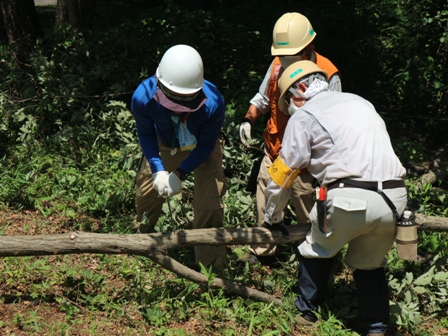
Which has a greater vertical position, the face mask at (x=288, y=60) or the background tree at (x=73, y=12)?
the face mask at (x=288, y=60)

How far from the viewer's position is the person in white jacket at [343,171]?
3.33 metres

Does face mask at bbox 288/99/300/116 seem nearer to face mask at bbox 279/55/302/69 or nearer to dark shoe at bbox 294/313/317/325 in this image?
face mask at bbox 279/55/302/69

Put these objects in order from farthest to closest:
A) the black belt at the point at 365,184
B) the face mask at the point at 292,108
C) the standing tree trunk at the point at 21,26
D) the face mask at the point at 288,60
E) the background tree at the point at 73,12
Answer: the background tree at the point at 73,12 → the standing tree trunk at the point at 21,26 → the face mask at the point at 288,60 → the face mask at the point at 292,108 → the black belt at the point at 365,184

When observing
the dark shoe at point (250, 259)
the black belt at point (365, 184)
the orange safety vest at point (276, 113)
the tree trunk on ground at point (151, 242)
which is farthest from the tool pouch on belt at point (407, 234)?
the dark shoe at point (250, 259)

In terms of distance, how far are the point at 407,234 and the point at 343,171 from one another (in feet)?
1.84

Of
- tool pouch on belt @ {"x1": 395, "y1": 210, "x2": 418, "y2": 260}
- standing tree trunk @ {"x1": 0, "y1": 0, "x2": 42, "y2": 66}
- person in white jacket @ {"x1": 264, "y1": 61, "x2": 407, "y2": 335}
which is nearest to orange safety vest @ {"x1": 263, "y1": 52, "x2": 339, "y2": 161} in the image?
person in white jacket @ {"x1": 264, "y1": 61, "x2": 407, "y2": 335}

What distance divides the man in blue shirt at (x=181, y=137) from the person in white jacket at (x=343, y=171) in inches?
22.1

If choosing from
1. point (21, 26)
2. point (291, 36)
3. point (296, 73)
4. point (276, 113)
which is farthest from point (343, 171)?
point (21, 26)

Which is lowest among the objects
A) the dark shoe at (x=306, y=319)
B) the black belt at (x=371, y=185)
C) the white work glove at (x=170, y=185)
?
the dark shoe at (x=306, y=319)

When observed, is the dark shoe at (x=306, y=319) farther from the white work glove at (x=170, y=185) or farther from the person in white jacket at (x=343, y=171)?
the white work glove at (x=170, y=185)

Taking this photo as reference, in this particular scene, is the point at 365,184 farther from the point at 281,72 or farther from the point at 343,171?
the point at 281,72

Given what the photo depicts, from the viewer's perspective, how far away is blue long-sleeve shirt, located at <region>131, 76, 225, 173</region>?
3.93 meters

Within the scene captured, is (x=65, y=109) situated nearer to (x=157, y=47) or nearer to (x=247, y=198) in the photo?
(x=157, y=47)

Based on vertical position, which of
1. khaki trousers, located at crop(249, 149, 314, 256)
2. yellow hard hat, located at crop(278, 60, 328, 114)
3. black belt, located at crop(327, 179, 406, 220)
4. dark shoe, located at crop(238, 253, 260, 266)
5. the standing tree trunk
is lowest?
dark shoe, located at crop(238, 253, 260, 266)
